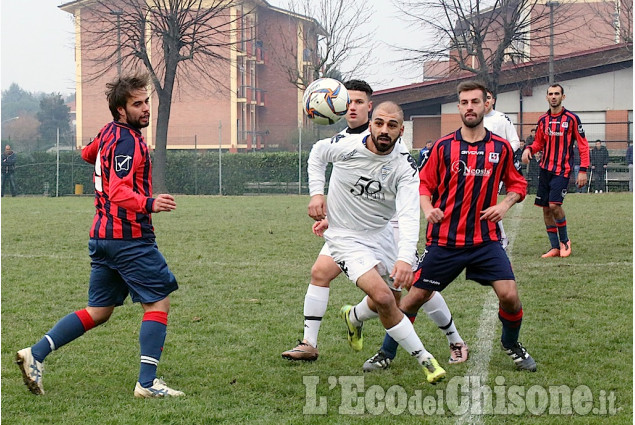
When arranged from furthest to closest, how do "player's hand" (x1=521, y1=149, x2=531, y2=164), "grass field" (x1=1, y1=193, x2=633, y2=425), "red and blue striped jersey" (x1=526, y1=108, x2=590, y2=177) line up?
"red and blue striped jersey" (x1=526, y1=108, x2=590, y2=177), "player's hand" (x1=521, y1=149, x2=531, y2=164), "grass field" (x1=1, y1=193, x2=633, y2=425)

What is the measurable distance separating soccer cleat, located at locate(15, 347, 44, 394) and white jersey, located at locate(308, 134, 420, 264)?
2.00m

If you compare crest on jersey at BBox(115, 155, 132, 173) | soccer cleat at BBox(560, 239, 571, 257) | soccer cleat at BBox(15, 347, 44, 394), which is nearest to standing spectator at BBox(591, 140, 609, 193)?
soccer cleat at BBox(560, 239, 571, 257)

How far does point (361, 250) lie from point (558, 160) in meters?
6.27

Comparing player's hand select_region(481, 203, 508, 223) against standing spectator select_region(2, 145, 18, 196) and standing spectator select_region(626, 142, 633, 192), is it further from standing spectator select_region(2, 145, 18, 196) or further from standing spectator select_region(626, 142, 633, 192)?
standing spectator select_region(2, 145, 18, 196)

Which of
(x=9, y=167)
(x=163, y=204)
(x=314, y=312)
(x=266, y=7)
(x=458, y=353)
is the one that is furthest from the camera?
(x=266, y=7)

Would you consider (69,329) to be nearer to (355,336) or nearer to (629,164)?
(355,336)

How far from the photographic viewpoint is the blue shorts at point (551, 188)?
35.6ft

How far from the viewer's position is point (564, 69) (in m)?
31.6

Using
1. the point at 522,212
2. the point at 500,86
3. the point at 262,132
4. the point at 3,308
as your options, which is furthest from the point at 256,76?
the point at 3,308

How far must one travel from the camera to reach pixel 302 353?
18.6 feet

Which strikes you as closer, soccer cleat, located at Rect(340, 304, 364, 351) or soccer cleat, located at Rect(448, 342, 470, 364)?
soccer cleat, located at Rect(448, 342, 470, 364)

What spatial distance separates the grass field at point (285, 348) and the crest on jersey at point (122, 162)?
1.32 m

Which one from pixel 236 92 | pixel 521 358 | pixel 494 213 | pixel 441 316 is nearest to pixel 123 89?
pixel 494 213

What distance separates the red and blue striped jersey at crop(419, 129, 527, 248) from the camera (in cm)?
552
